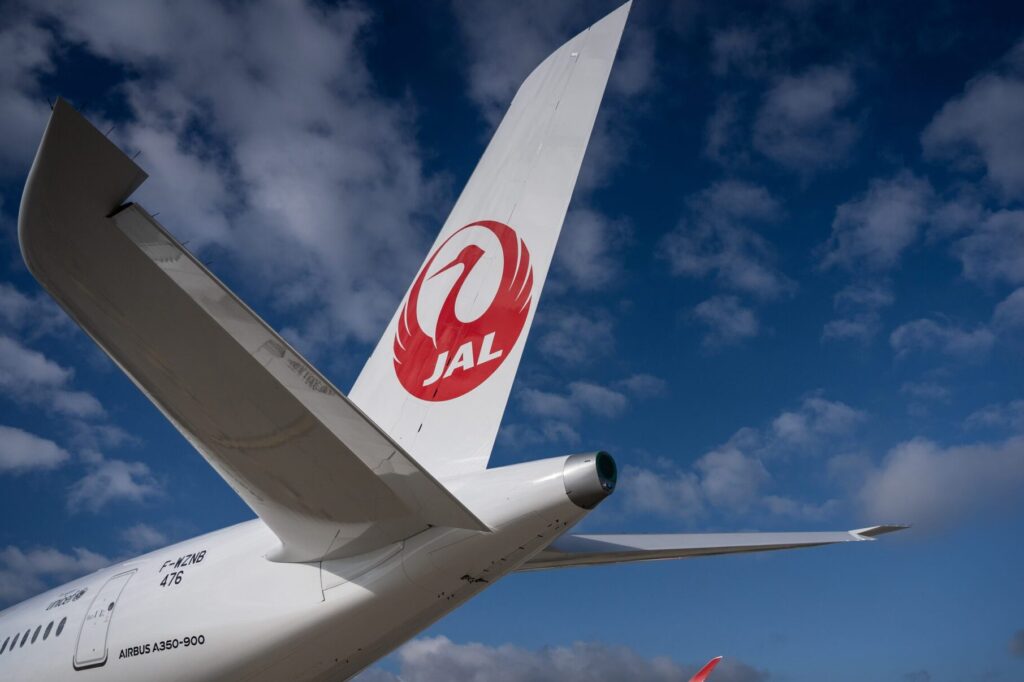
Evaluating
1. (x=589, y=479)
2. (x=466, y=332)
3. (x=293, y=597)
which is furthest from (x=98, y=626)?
(x=589, y=479)

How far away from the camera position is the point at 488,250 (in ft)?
24.8

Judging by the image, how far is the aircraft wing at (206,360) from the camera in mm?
3570

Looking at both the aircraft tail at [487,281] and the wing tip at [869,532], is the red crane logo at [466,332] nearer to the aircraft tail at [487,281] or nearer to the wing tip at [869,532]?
the aircraft tail at [487,281]

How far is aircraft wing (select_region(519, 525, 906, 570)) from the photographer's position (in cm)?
758

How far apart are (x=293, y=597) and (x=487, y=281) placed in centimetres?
328

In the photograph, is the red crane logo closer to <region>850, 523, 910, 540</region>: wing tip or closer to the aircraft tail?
the aircraft tail

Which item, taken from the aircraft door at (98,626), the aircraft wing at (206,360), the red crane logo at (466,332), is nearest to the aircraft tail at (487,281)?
the red crane logo at (466,332)

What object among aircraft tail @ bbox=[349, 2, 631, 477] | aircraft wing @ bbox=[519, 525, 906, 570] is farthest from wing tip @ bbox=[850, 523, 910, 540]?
aircraft tail @ bbox=[349, 2, 631, 477]

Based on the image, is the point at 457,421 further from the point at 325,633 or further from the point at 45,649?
the point at 45,649

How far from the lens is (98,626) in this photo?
7.57m

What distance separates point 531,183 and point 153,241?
14.4ft

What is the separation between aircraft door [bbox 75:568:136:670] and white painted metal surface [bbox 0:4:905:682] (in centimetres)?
3

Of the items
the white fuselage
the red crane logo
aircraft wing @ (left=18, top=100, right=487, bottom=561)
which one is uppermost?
the red crane logo

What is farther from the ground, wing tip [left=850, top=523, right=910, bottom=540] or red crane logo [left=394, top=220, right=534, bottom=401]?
red crane logo [left=394, top=220, right=534, bottom=401]
